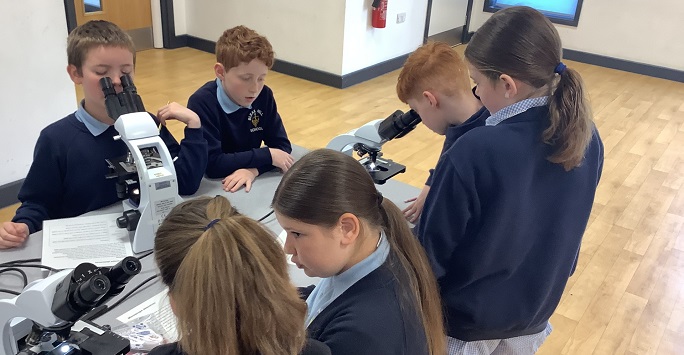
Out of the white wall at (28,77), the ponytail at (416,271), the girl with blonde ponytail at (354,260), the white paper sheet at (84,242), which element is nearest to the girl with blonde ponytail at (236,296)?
the girl with blonde ponytail at (354,260)

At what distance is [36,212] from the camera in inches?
63.0

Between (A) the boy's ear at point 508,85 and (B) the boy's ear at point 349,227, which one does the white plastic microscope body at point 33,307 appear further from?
(A) the boy's ear at point 508,85

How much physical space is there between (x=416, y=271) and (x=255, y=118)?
114cm

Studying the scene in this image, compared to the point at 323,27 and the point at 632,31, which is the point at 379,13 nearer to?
the point at 323,27

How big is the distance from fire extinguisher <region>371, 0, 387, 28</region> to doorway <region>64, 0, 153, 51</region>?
7.13 feet

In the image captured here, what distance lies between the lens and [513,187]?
1.19 meters

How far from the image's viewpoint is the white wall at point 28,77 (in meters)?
2.71

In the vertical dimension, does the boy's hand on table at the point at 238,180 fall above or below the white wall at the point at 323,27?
above

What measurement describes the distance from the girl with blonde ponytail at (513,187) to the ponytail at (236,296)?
1.69ft

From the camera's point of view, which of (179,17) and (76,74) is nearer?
(76,74)

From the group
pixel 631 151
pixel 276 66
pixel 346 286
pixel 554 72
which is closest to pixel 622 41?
pixel 631 151

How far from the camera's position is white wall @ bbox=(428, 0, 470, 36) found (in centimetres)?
596

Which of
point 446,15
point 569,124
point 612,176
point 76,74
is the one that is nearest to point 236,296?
point 569,124

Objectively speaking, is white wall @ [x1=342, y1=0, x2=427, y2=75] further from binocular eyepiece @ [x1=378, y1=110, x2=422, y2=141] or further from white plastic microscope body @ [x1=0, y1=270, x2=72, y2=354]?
white plastic microscope body @ [x1=0, y1=270, x2=72, y2=354]
